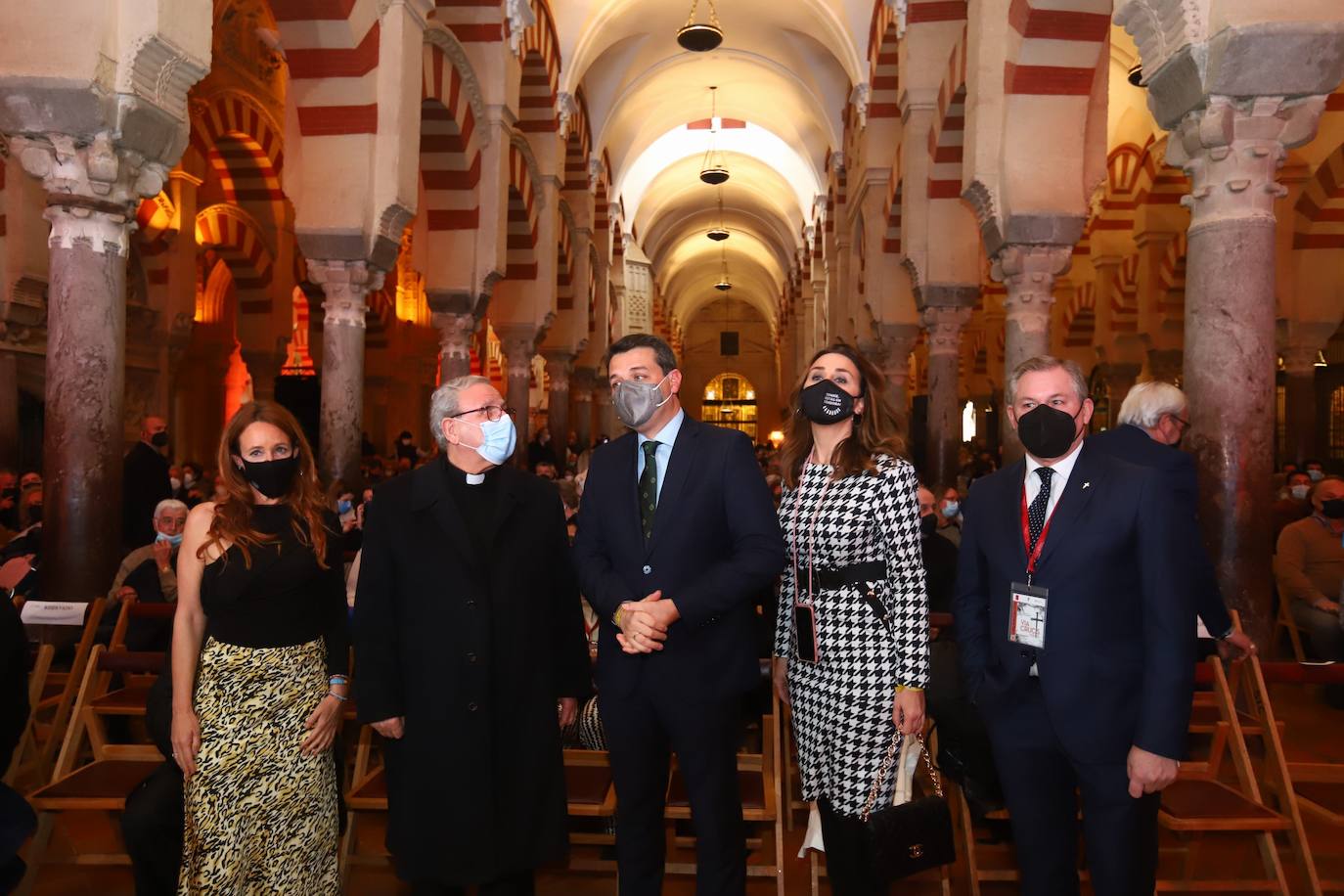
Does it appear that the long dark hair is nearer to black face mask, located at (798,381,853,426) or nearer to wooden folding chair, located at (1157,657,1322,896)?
black face mask, located at (798,381,853,426)

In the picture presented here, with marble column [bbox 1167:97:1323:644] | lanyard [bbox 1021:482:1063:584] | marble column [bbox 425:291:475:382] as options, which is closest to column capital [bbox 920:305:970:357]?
marble column [bbox 425:291:475:382]

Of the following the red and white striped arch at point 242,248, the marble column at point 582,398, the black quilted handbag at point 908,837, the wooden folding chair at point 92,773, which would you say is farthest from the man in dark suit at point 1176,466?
the marble column at point 582,398

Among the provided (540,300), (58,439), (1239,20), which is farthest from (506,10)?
(1239,20)

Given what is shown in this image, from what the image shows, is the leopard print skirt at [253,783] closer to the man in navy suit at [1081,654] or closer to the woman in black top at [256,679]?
the woman in black top at [256,679]

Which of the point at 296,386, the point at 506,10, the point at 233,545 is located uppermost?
the point at 506,10

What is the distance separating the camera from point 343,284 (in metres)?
6.53

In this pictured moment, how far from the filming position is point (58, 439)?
4379mm

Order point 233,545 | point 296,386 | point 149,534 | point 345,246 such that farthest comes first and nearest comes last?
point 296,386 < point 345,246 < point 149,534 < point 233,545

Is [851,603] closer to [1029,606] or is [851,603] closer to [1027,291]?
[1029,606]

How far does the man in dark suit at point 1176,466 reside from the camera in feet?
6.64

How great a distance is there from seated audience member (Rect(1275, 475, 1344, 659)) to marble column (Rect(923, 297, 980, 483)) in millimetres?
3686

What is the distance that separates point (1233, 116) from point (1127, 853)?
300 cm

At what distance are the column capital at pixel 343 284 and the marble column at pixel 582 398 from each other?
11.1 metres

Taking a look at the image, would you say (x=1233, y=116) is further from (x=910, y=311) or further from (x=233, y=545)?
(x=910, y=311)
